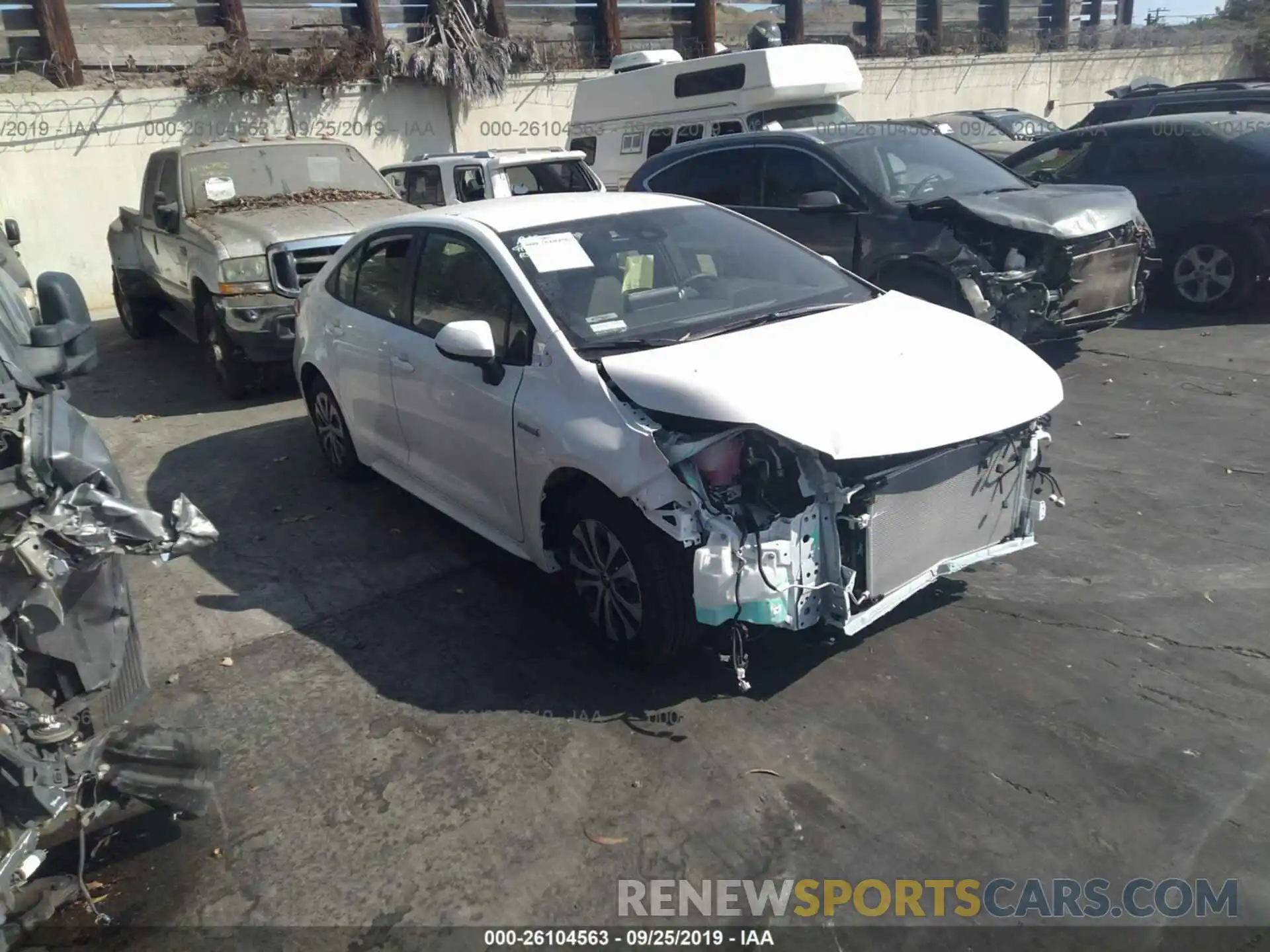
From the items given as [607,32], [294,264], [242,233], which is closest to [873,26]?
[607,32]

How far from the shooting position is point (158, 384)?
369 inches

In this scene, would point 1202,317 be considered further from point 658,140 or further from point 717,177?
point 658,140

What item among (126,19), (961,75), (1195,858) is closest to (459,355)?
(1195,858)

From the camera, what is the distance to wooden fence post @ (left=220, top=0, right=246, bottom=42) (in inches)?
591

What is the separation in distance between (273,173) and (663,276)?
619 cm

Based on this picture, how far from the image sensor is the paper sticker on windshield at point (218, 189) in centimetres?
923

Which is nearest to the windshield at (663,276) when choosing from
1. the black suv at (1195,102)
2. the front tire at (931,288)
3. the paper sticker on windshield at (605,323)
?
the paper sticker on windshield at (605,323)

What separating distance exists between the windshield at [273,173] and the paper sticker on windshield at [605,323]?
6057 mm

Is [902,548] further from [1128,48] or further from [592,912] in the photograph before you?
[1128,48]

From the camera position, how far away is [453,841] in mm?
3262

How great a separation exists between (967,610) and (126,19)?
48.5 feet

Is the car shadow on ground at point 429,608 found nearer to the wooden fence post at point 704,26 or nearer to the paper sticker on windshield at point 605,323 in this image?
the paper sticker on windshield at point 605,323

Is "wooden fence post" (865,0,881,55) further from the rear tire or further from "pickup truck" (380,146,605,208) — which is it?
the rear tire

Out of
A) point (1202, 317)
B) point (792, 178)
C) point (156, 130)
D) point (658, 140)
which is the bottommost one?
point (1202, 317)
